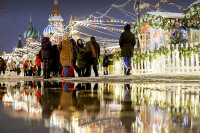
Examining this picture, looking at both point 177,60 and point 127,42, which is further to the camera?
point 177,60

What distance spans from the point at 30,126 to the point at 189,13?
1688 cm

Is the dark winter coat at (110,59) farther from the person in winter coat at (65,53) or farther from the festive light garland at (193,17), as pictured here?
the person in winter coat at (65,53)

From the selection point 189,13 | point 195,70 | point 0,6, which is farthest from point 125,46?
point 0,6

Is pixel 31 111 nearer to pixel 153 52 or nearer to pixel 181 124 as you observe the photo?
pixel 181 124

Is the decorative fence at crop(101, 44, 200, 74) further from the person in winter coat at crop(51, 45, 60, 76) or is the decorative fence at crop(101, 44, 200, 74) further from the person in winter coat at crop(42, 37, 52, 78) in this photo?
the person in winter coat at crop(42, 37, 52, 78)

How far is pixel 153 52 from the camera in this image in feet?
55.0

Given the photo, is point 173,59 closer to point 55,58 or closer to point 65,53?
point 65,53

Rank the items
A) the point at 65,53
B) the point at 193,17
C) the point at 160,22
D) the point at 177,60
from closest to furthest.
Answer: the point at 65,53 → the point at 177,60 → the point at 193,17 → the point at 160,22

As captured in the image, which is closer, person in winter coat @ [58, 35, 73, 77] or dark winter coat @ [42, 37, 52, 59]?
person in winter coat @ [58, 35, 73, 77]

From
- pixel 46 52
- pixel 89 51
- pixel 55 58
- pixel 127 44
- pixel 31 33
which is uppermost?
pixel 31 33

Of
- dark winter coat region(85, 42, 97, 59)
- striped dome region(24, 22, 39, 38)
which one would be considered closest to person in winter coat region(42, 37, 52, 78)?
dark winter coat region(85, 42, 97, 59)

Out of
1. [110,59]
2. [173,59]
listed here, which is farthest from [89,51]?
[110,59]

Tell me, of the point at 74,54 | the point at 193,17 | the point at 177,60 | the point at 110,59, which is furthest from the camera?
the point at 110,59

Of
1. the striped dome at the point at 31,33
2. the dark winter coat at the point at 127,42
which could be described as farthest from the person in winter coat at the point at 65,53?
the striped dome at the point at 31,33
